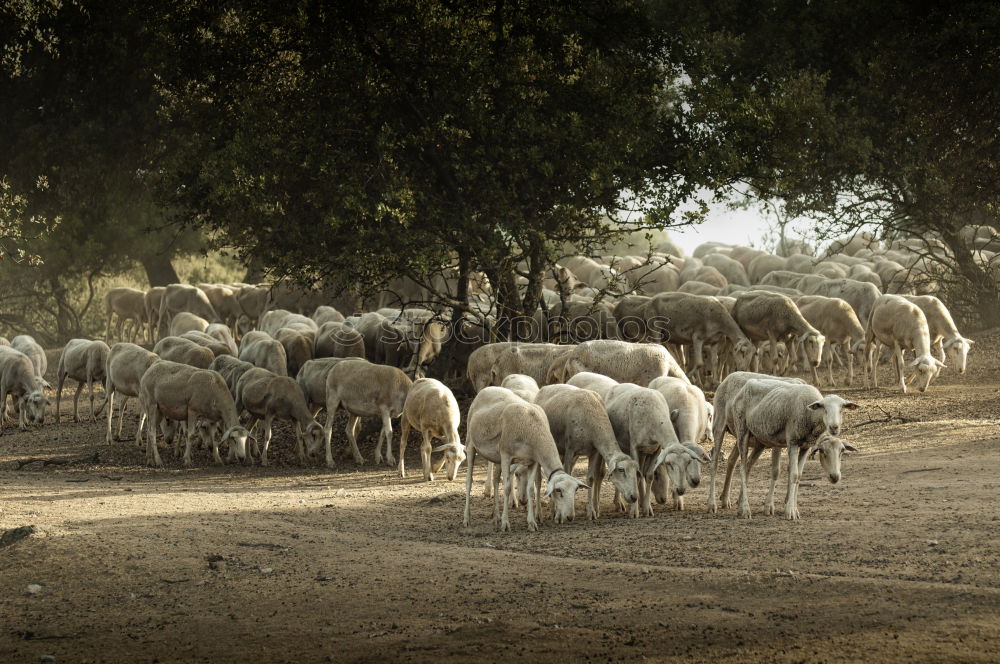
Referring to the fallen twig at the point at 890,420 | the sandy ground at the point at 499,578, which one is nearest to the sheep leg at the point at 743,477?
the sandy ground at the point at 499,578

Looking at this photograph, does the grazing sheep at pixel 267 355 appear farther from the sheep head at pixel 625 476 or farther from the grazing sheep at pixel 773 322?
the sheep head at pixel 625 476

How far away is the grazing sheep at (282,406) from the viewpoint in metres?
19.2

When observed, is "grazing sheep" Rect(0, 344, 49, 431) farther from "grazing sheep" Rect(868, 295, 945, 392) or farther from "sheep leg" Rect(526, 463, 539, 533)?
"grazing sheep" Rect(868, 295, 945, 392)

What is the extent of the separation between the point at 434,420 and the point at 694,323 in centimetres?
938

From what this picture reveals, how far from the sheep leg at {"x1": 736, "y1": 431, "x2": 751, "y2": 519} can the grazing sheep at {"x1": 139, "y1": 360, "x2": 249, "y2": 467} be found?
892 cm

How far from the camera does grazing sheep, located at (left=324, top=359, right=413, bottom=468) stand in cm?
1883

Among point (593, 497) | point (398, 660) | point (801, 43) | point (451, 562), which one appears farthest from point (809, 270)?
point (398, 660)

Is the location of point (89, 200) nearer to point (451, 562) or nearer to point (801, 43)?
point (801, 43)

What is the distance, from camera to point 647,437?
13062 mm

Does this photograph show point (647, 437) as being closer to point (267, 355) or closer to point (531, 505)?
point (531, 505)

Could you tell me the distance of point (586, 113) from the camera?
20406mm

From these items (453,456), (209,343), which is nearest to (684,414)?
(453,456)

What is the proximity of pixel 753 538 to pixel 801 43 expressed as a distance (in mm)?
20494

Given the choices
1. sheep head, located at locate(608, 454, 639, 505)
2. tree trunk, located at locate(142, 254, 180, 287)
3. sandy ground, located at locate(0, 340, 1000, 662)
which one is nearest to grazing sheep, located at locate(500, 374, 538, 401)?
sandy ground, located at locate(0, 340, 1000, 662)
